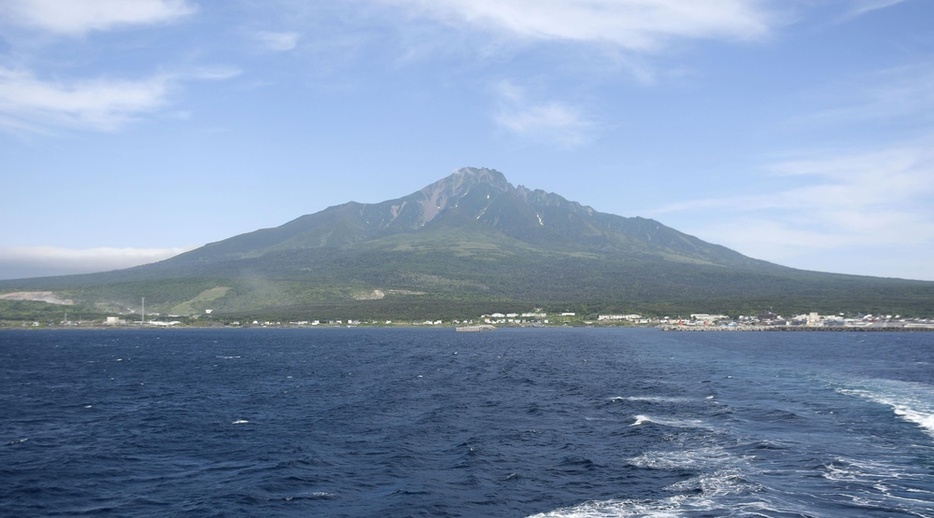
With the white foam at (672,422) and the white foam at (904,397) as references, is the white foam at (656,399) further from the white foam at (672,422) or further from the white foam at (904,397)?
the white foam at (904,397)

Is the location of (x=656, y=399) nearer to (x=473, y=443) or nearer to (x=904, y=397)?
(x=904, y=397)

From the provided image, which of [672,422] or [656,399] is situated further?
[656,399]

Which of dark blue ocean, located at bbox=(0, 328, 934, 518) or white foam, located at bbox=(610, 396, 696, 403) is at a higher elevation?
white foam, located at bbox=(610, 396, 696, 403)

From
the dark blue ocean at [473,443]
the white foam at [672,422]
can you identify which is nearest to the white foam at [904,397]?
the dark blue ocean at [473,443]

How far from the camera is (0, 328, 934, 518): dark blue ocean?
2681 centimetres

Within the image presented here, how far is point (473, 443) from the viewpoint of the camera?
37219 mm

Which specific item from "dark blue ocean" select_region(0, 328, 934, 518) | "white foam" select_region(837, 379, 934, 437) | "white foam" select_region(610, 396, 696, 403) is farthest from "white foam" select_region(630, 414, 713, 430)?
"white foam" select_region(837, 379, 934, 437)

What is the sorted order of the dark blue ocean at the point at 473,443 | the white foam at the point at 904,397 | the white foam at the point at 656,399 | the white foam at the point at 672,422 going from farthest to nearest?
the white foam at the point at 656,399 → the white foam at the point at 904,397 → the white foam at the point at 672,422 → the dark blue ocean at the point at 473,443

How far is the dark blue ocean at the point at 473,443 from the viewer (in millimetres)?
26812

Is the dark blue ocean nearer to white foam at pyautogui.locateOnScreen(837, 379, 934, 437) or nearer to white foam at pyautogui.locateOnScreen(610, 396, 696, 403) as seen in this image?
white foam at pyautogui.locateOnScreen(837, 379, 934, 437)

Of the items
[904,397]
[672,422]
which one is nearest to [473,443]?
[672,422]

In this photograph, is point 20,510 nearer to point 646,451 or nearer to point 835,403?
point 646,451

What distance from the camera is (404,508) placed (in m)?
26.2

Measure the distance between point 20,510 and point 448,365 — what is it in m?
58.5
